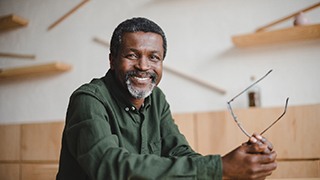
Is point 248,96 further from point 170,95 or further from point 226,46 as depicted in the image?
point 170,95

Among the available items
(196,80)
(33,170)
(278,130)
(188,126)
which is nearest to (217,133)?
(188,126)

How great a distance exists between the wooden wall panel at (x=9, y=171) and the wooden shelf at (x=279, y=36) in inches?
78.6

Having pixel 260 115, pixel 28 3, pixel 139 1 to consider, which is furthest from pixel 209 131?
pixel 28 3

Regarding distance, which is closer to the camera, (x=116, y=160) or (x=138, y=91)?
(x=116, y=160)

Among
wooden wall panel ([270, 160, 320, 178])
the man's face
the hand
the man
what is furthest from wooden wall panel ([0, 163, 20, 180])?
the hand

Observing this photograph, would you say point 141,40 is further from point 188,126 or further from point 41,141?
point 41,141

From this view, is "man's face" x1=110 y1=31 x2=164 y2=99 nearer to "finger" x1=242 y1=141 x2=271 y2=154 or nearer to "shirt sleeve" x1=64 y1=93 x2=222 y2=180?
"shirt sleeve" x1=64 y1=93 x2=222 y2=180

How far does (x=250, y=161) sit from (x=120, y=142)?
51 cm

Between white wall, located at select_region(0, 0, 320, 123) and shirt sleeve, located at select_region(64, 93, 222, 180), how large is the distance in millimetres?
1578

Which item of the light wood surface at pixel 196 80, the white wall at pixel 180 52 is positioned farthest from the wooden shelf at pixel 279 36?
the light wood surface at pixel 196 80

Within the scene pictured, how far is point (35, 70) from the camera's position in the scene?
2916 mm

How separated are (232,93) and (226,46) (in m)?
0.36

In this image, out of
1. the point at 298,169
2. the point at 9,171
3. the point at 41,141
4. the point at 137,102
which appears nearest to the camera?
the point at 137,102

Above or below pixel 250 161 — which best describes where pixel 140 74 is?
above
